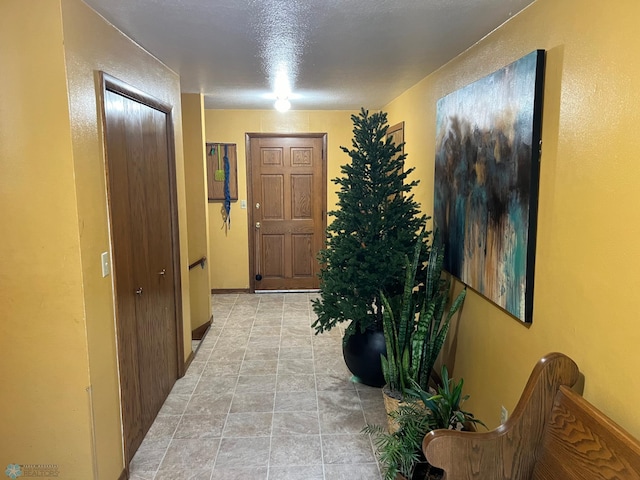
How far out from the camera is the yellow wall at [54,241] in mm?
1693

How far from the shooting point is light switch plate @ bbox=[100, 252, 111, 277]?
2.01 metres

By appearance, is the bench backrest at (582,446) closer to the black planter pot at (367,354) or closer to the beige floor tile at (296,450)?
the beige floor tile at (296,450)

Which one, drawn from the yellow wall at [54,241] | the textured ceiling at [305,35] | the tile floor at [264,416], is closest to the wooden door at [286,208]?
the tile floor at [264,416]

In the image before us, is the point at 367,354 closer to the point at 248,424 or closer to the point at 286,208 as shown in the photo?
the point at 248,424

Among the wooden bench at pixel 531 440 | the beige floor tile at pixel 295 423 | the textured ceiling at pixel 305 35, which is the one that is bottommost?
the beige floor tile at pixel 295 423

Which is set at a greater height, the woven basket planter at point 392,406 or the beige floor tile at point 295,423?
the woven basket planter at point 392,406

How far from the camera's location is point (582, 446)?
1.32 m

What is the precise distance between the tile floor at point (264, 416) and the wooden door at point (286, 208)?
59.1 inches

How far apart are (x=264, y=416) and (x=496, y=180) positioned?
193 cm

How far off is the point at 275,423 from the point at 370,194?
5.05 ft

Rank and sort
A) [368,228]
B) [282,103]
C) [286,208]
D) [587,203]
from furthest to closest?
[286,208], [282,103], [368,228], [587,203]

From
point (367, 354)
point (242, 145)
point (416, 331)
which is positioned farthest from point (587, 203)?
point (242, 145)

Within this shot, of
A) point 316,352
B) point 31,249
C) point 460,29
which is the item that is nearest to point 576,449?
point 460,29

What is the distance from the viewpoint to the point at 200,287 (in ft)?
13.9
